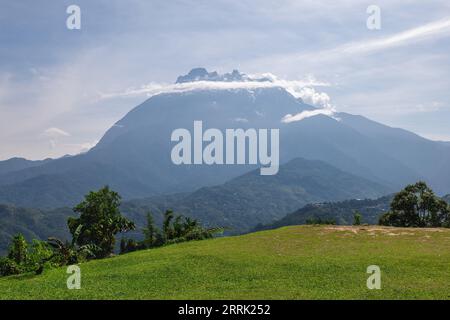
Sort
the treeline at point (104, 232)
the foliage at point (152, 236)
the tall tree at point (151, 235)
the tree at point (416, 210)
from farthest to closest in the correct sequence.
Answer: the tree at point (416, 210) < the tall tree at point (151, 235) < the foliage at point (152, 236) < the treeline at point (104, 232)

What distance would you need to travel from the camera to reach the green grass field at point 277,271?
31.1m

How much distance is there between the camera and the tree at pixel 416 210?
3219 inches

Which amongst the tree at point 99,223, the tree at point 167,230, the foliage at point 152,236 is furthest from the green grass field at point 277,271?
the tree at point 99,223

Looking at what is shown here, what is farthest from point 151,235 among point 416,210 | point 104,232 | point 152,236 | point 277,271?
point 416,210

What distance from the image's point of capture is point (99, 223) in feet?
251

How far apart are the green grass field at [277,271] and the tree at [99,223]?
89.9 feet

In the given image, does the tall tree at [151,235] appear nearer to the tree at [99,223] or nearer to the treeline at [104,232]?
the treeline at [104,232]

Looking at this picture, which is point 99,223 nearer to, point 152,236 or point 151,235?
point 151,235

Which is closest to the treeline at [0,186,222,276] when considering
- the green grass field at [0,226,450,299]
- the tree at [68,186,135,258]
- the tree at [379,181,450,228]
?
the tree at [68,186,135,258]

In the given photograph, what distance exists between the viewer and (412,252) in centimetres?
4288

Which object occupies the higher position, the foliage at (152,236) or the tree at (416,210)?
the tree at (416,210)

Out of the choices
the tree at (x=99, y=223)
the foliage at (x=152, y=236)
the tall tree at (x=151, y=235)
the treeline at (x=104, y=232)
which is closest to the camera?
the treeline at (x=104, y=232)

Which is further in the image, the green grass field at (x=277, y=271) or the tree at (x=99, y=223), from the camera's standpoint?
the tree at (x=99, y=223)

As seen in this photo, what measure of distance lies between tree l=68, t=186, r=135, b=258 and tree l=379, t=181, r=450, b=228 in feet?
156
